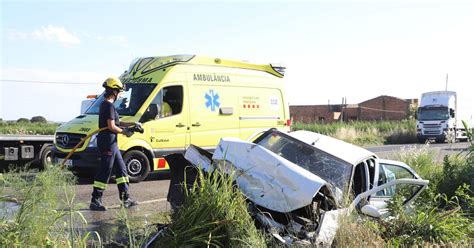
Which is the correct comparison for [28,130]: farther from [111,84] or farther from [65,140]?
[111,84]

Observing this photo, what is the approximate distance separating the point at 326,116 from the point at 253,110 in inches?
1817

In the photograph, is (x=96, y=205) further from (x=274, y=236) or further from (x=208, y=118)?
(x=208, y=118)

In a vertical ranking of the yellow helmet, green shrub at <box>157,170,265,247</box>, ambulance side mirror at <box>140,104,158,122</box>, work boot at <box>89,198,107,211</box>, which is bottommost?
work boot at <box>89,198,107,211</box>

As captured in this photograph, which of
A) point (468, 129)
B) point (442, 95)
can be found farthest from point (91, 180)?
point (442, 95)

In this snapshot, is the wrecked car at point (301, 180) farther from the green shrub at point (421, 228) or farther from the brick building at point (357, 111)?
the brick building at point (357, 111)

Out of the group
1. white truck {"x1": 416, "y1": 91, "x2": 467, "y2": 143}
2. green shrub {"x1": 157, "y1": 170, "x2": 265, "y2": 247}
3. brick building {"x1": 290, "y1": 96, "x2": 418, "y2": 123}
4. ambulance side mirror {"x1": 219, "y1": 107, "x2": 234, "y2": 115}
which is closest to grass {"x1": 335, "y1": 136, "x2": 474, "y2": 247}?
green shrub {"x1": 157, "y1": 170, "x2": 265, "y2": 247}

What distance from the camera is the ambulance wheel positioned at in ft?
33.5

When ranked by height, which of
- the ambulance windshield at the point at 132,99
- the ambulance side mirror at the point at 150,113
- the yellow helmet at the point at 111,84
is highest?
the yellow helmet at the point at 111,84

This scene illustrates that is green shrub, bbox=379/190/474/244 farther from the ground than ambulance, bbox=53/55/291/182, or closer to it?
closer to it

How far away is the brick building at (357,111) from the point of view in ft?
188

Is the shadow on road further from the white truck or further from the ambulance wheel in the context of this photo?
the white truck

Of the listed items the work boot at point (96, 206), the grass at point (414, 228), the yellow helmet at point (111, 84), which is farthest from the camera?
the yellow helmet at point (111, 84)

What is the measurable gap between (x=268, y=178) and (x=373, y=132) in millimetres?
30695

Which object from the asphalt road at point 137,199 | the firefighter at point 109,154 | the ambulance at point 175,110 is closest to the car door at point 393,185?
the asphalt road at point 137,199
